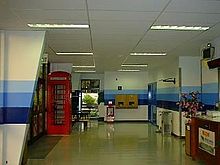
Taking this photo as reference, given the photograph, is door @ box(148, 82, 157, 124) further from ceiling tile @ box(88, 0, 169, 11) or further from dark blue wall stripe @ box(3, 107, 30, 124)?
ceiling tile @ box(88, 0, 169, 11)

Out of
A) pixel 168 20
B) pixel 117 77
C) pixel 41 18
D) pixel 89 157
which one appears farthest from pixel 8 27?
pixel 117 77

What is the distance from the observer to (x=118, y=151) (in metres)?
9.53

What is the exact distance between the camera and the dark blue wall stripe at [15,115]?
7059mm

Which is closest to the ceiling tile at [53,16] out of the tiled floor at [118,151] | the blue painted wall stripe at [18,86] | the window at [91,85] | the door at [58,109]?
the blue painted wall stripe at [18,86]

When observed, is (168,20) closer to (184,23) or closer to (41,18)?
(184,23)

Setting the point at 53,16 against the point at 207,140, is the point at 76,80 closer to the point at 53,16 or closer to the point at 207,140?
the point at 207,140

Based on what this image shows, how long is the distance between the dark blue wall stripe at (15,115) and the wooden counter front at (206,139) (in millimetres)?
4098

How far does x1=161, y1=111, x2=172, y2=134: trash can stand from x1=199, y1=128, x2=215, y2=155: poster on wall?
5.65 metres

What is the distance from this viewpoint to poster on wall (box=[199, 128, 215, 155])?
22.9 feet

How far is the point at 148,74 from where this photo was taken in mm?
20719

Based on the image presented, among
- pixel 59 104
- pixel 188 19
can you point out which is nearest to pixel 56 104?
pixel 59 104

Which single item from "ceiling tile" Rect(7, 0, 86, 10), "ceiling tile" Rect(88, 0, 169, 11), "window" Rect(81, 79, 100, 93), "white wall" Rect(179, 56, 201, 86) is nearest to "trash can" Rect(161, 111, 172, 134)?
"white wall" Rect(179, 56, 201, 86)

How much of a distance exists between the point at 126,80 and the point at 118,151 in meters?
11.7

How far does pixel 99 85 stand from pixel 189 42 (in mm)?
13936
